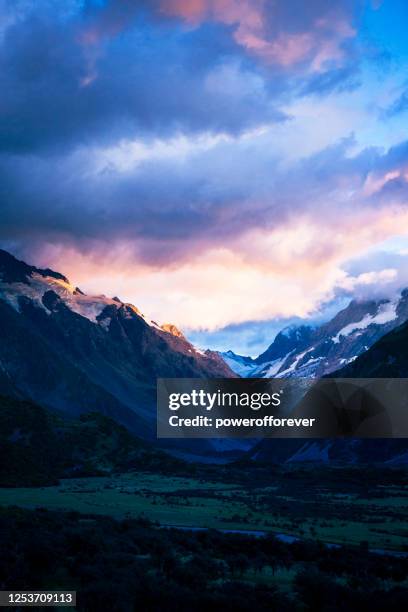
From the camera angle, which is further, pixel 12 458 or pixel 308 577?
pixel 12 458

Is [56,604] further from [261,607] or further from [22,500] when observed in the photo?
[22,500]

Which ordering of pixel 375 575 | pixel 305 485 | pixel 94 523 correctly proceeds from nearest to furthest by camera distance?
pixel 375 575 < pixel 94 523 < pixel 305 485

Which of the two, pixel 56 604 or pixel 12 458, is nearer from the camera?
pixel 56 604

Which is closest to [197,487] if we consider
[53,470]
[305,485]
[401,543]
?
[305,485]

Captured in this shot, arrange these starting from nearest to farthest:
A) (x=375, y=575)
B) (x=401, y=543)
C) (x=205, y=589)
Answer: (x=205, y=589) < (x=375, y=575) < (x=401, y=543)

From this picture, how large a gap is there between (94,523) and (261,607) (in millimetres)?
31928

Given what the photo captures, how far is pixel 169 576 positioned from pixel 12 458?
129529 mm

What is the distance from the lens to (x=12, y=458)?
161500 millimetres

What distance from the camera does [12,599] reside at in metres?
33.1

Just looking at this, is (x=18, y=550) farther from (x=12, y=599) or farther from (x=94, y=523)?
(x=94, y=523)

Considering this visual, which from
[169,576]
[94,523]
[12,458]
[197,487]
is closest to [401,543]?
[94,523]

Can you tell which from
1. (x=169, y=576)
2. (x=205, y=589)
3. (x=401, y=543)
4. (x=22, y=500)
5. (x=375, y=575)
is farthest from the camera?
(x=22, y=500)

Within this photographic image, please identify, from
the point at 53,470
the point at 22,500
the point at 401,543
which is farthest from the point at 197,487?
the point at 401,543

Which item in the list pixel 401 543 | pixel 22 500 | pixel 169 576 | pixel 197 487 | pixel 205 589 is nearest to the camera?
pixel 205 589
